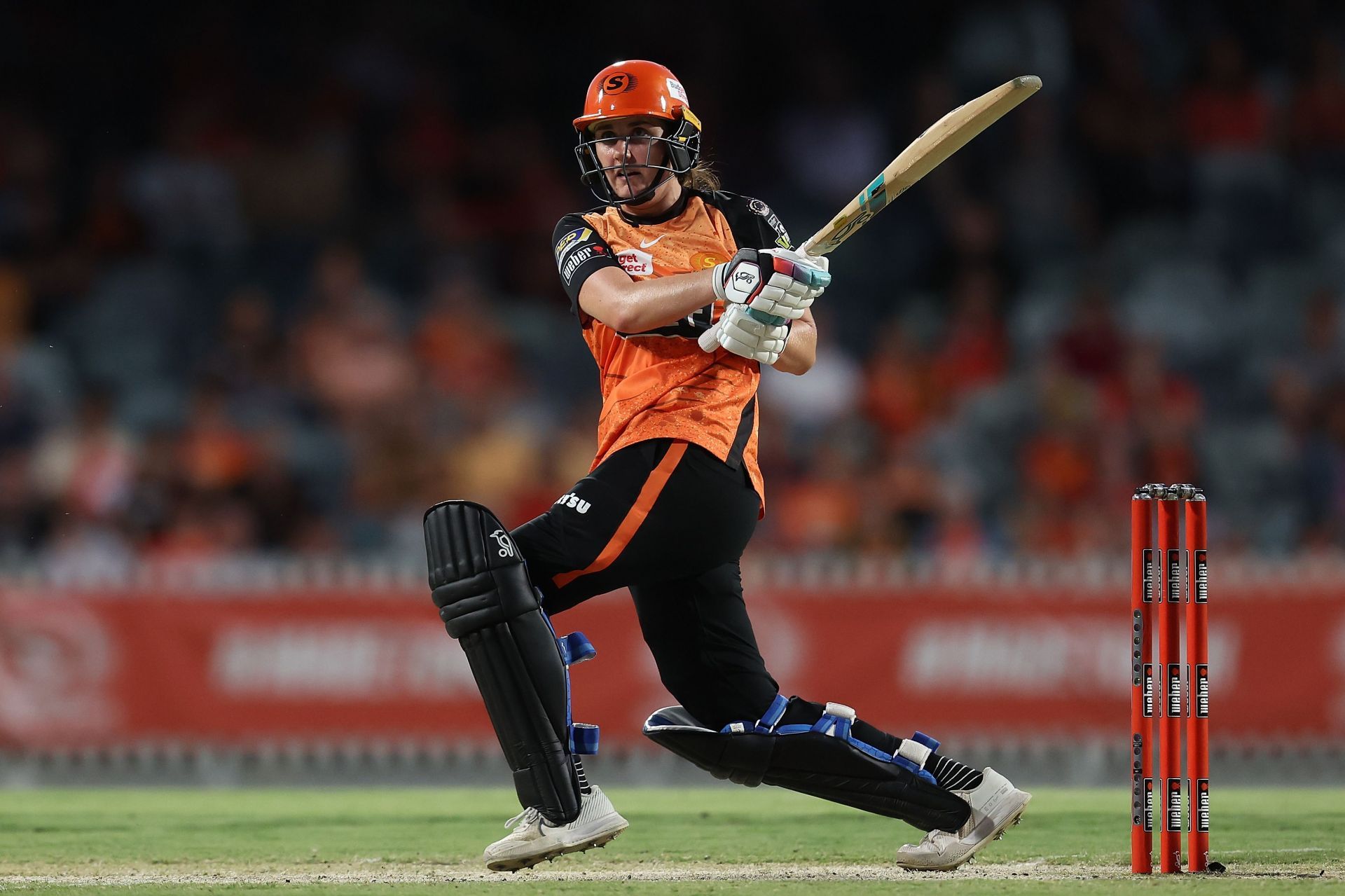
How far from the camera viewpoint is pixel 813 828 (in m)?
6.06

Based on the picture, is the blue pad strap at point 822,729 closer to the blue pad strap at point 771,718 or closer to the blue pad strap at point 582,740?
the blue pad strap at point 771,718

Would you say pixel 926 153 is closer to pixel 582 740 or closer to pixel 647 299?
pixel 647 299

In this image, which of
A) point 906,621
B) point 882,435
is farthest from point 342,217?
point 906,621

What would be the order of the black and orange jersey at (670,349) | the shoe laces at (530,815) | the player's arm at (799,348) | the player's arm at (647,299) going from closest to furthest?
the player's arm at (647,299)
the shoe laces at (530,815)
the black and orange jersey at (670,349)
the player's arm at (799,348)

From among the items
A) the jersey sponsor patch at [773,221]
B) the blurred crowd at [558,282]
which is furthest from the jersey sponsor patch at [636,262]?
the blurred crowd at [558,282]

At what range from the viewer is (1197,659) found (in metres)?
4.45

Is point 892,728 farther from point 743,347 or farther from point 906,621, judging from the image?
point 743,347

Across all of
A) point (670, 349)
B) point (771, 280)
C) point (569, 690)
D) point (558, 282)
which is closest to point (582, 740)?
point (569, 690)

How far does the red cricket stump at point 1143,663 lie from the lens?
448 centimetres

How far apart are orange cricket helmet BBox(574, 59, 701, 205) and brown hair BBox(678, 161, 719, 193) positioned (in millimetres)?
170

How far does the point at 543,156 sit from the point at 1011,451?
408cm

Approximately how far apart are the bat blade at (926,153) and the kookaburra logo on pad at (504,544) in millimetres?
1009

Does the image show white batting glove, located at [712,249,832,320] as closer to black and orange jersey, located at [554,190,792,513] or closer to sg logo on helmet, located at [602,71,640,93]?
black and orange jersey, located at [554,190,792,513]

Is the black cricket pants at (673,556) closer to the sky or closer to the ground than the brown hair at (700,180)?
closer to the ground
